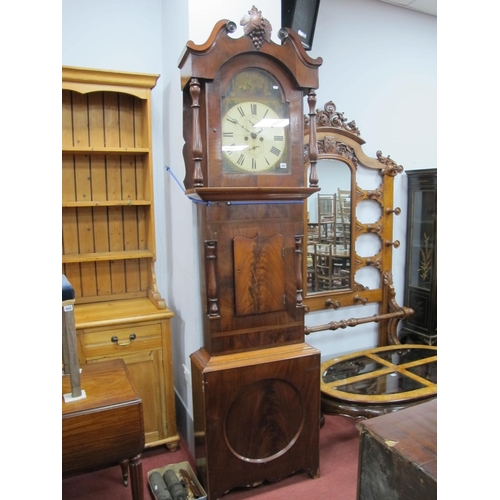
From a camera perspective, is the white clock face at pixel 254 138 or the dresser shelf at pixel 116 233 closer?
the white clock face at pixel 254 138

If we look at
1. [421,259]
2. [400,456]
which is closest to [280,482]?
[400,456]

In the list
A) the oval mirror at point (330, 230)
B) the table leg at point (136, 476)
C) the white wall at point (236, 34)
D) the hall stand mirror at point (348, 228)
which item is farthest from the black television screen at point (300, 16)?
the table leg at point (136, 476)

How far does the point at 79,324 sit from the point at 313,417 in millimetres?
1273

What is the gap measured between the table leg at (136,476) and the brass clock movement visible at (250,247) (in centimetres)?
31

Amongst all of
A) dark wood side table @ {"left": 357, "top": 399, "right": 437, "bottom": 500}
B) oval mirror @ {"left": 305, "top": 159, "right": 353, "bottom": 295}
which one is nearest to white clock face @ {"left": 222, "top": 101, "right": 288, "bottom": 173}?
oval mirror @ {"left": 305, "top": 159, "right": 353, "bottom": 295}

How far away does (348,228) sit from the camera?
3.01m

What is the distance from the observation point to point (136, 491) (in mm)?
1768

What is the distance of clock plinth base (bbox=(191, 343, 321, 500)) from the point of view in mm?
1921

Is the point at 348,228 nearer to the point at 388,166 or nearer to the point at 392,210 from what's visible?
the point at 392,210

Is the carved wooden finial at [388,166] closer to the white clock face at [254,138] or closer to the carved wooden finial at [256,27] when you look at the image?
the white clock face at [254,138]

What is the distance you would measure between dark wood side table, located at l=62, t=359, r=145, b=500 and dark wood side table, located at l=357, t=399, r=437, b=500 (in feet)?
3.10

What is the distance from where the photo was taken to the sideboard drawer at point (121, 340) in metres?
2.25
